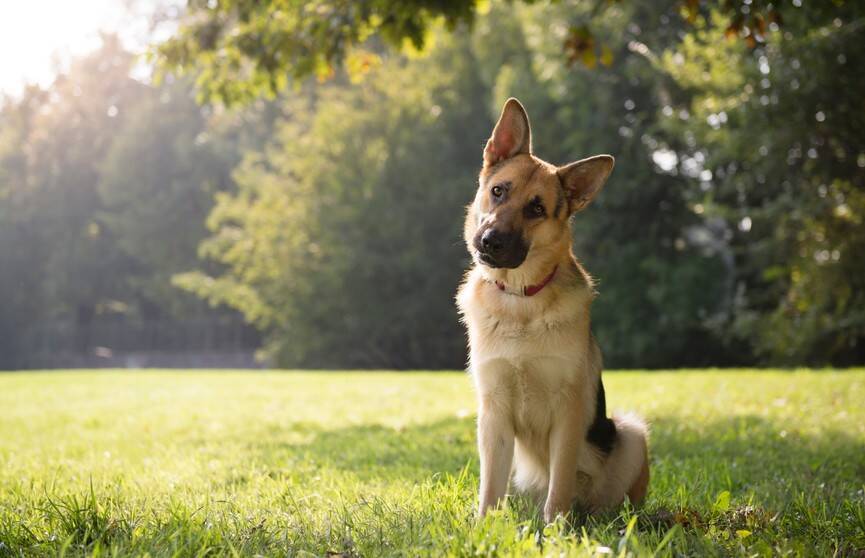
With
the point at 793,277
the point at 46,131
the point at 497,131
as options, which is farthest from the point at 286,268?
the point at 497,131

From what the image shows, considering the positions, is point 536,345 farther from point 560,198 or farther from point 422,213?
point 422,213

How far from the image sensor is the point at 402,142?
30.5 metres

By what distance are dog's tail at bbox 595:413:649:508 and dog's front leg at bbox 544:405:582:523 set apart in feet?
1.30

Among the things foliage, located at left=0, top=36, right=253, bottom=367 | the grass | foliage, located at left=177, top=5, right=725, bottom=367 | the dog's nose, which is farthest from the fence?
the dog's nose

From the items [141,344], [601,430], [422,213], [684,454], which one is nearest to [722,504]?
[601,430]

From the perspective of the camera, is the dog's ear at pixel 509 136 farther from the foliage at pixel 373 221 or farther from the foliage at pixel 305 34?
the foliage at pixel 373 221

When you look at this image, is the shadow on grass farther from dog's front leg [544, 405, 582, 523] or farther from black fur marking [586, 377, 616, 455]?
dog's front leg [544, 405, 582, 523]

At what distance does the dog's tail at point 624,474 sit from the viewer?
14.1 ft

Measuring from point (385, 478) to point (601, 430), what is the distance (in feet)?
5.70

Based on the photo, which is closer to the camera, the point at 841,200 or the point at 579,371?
the point at 579,371

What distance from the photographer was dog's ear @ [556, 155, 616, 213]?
432 centimetres

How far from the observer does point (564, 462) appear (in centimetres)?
392

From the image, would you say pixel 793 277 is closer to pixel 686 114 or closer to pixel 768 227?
pixel 768 227

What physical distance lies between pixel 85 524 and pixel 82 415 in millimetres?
8708
